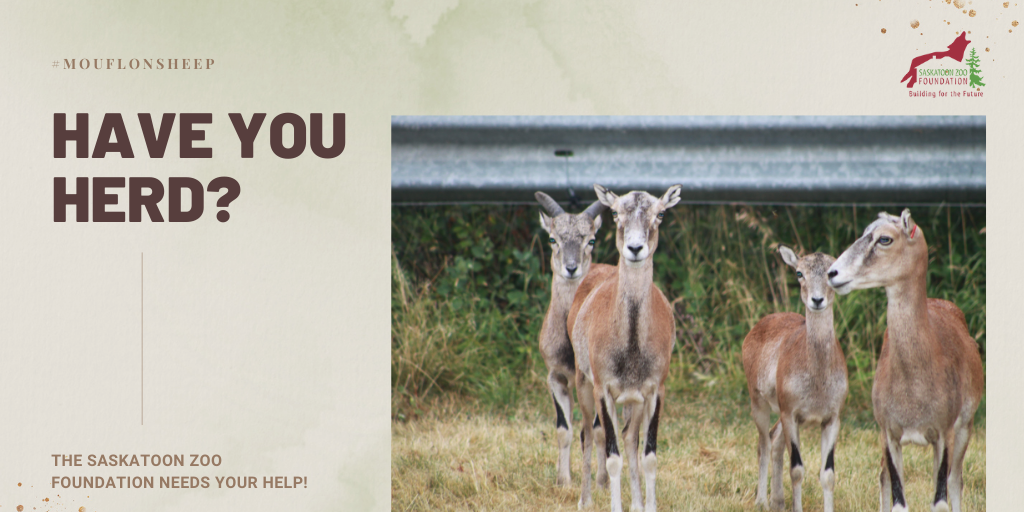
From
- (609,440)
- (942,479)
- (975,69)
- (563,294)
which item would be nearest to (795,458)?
(942,479)

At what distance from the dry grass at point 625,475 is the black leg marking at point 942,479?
31 centimetres

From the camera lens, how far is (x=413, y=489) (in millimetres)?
4711

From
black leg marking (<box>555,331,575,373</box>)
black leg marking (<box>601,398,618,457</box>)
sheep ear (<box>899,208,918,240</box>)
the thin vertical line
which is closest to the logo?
sheep ear (<box>899,208,918,240</box>)

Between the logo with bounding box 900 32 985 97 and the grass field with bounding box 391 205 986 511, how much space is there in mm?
1488

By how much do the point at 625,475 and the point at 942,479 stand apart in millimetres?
1580

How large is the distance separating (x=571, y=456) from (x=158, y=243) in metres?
2.67

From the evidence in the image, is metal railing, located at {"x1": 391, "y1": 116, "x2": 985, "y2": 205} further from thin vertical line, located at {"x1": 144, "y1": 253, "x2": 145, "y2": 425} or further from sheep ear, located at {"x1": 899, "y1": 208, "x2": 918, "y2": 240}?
thin vertical line, located at {"x1": 144, "y1": 253, "x2": 145, "y2": 425}

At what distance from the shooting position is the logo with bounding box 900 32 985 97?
4.13 metres

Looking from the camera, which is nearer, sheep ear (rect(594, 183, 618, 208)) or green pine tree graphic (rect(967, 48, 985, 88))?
green pine tree graphic (rect(967, 48, 985, 88))

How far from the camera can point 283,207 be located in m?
4.17

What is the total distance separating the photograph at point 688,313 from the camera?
440 centimetres

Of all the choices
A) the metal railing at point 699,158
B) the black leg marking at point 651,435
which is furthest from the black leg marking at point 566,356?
the metal railing at point 699,158

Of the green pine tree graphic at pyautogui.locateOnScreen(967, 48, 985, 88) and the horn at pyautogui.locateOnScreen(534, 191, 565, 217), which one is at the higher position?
the green pine tree graphic at pyautogui.locateOnScreen(967, 48, 985, 88)

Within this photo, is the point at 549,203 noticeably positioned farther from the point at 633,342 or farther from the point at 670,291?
the point at 670,291
